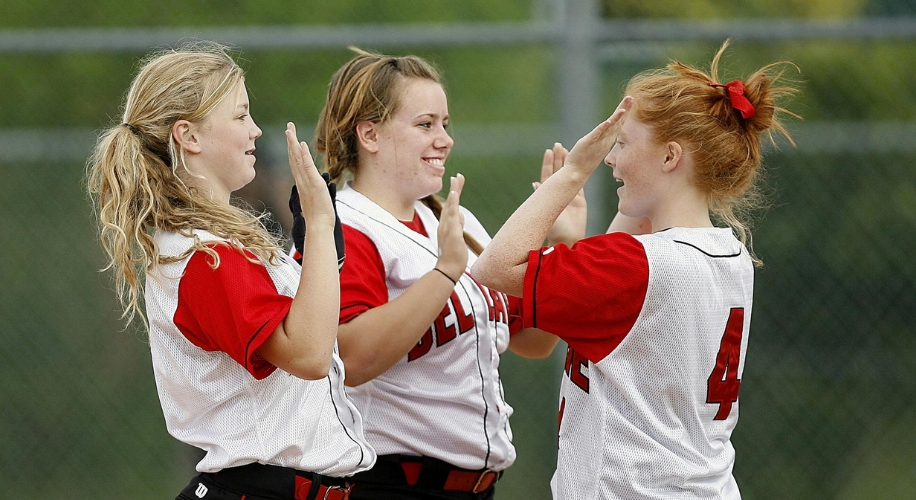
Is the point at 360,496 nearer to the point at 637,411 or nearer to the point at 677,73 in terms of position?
the point at 637,411

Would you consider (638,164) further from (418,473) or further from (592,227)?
(592,227)

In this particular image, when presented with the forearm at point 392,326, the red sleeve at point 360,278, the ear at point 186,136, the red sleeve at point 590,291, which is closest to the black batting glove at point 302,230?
the red sleeve at point 360,278

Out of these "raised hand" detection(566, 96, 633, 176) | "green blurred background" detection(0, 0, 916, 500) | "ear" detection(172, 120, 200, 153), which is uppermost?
"raised hand" detection(566, 96, 633, 176)

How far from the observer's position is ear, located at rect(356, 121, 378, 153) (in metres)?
2.77

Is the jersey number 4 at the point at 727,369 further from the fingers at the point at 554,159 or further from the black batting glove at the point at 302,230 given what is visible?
the black batting glove at the point at 302,230

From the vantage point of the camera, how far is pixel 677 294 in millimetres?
2219

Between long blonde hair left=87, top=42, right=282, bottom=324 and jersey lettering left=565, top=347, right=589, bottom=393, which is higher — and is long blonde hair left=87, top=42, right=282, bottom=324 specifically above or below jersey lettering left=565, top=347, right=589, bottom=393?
above

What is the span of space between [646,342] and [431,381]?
0.63 metres

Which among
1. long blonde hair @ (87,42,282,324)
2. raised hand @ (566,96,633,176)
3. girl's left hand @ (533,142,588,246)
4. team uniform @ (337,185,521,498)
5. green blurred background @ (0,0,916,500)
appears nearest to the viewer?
long blonde hair @ (87,42,282,324)

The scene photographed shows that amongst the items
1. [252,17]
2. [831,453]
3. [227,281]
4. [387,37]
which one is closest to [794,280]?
[831,453]

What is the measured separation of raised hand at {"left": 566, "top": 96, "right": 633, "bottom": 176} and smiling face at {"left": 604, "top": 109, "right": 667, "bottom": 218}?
58mm

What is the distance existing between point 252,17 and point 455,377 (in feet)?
13.3

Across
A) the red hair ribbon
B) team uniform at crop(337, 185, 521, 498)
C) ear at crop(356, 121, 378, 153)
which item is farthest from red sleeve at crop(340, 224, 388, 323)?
the red hair ribbon

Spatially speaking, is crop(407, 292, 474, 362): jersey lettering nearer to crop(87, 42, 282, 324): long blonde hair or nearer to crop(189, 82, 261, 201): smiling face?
crop(87, 42, 282, 324): long blonde hair
